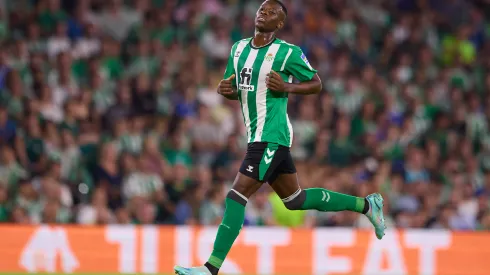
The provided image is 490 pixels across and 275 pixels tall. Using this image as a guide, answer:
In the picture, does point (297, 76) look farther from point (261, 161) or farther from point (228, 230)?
point (228, 230)

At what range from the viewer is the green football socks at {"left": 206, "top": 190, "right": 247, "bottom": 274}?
8266mm

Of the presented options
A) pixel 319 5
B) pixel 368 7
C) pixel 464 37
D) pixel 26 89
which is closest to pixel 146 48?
pixel 26 89

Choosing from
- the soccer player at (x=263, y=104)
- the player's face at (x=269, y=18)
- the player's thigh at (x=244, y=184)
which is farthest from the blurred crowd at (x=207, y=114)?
the player's face at (x=269, y=18)

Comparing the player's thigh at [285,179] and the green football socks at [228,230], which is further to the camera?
the player's thigh at [285,179]

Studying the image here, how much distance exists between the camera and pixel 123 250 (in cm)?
1287

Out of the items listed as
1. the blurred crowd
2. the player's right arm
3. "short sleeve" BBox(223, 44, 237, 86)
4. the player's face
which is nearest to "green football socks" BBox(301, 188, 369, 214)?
the player's right arm

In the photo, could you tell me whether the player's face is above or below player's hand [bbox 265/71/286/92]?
above

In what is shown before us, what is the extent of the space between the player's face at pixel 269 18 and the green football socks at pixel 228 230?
1435 mm

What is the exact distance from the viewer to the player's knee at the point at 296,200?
8758 millimetres

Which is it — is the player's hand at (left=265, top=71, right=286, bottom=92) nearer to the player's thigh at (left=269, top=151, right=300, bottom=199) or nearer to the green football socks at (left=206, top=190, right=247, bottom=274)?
the player's thigh at (left=269, top=151, right=300, bottom=199)

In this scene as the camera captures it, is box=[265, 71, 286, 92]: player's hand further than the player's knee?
No

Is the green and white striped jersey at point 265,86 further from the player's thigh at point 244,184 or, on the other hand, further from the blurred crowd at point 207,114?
the blurred crowd at point 207,114

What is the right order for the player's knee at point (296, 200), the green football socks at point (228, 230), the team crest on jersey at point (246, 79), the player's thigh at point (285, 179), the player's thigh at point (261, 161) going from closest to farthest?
the green football socks at point (228, 230), the player's thigh at point (261, 161), the team crest on jersey at point (246, 79), the player's thigh at point (285, 179), the player's knee at point (296, 200)

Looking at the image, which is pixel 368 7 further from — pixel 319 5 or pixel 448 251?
pixel 448 251
